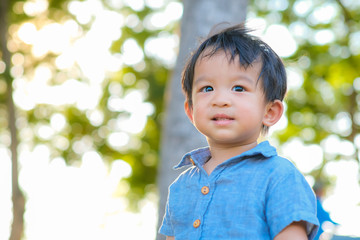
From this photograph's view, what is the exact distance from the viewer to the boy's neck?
2.19 m

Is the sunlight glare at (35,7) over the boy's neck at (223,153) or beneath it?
over

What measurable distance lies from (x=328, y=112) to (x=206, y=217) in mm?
10824

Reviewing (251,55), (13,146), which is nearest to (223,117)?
(251,55)

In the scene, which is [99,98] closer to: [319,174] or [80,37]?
[80,37]

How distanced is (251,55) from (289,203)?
61cm

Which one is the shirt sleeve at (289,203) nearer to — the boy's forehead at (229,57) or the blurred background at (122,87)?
the boy's forehead at (229,57)

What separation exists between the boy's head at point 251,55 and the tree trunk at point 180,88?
2205mm

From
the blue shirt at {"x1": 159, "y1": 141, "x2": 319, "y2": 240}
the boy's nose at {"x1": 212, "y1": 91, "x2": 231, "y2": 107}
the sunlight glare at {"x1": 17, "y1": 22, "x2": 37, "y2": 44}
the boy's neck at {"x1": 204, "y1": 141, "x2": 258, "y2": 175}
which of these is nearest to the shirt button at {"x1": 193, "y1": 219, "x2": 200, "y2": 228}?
the blue shirt at {"x1": 159, "y1": 141, "x2": 319, "y2": 240}

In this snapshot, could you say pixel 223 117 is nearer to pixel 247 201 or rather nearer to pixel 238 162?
pixel 238 162

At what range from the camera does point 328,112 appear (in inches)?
486

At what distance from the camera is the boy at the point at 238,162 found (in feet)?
6.44

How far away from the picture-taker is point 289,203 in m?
1.92

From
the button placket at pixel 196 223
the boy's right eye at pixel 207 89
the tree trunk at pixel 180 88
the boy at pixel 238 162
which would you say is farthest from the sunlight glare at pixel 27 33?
the button placket at pixel 196 223

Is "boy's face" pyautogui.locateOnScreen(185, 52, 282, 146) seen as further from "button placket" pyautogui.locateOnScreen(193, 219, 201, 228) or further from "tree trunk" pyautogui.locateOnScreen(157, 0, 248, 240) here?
"tree trunk" pyautogui.locateOnScreen(157, 0, 248, 240)
